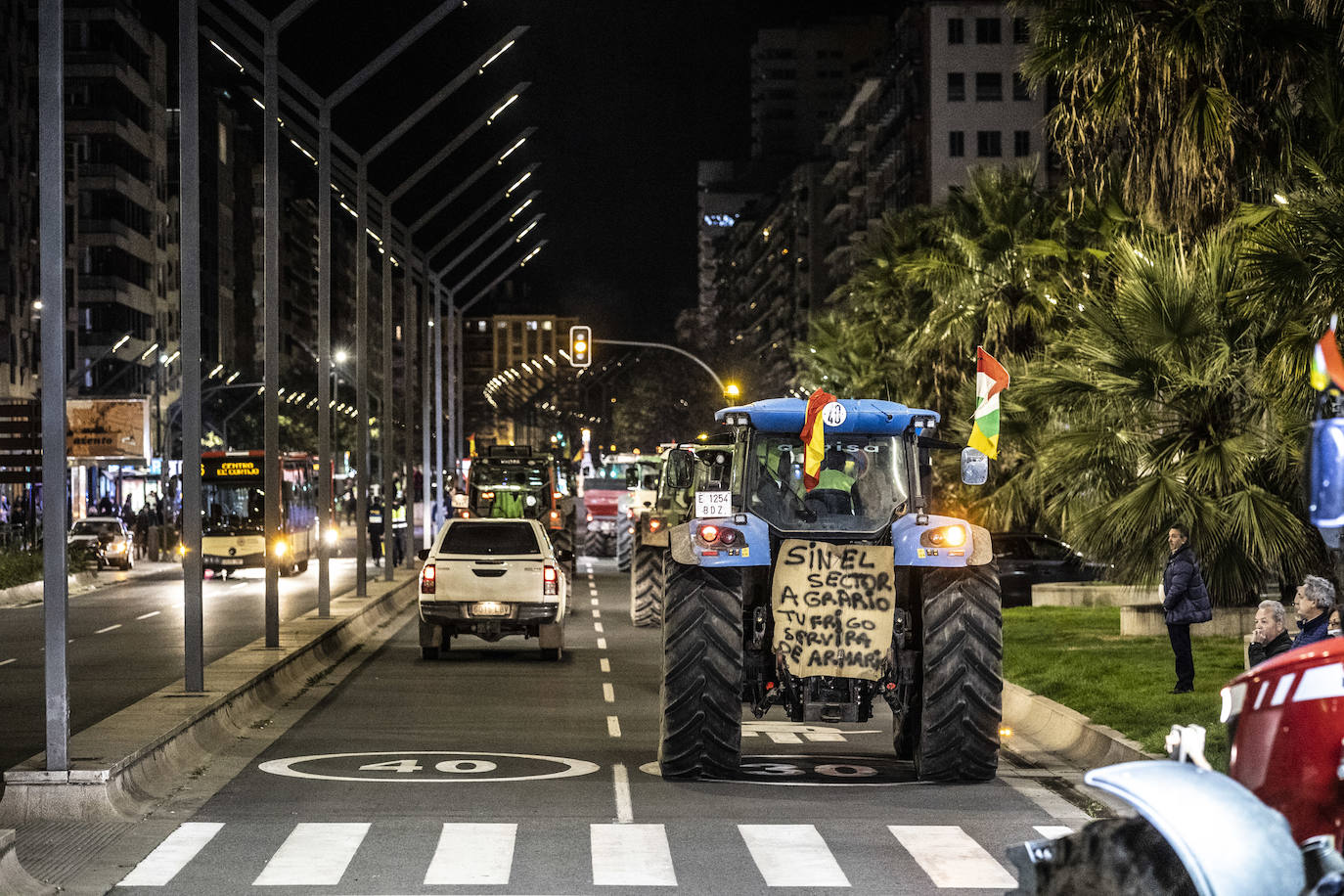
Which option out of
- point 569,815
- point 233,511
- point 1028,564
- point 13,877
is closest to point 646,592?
point 1028,564

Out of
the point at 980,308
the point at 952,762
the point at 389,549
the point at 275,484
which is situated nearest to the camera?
the point at 952,762

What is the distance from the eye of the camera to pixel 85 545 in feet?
186

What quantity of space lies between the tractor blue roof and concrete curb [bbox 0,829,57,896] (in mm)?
6707

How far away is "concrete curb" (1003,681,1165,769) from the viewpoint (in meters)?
15.7

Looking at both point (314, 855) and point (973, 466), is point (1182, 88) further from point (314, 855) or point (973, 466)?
point (314, 855)

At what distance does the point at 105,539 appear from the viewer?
193 feet

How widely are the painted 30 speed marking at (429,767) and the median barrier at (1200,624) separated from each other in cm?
1239

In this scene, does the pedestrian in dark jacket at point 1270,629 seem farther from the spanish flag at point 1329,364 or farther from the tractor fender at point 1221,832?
the spanish flag at point 1329,364

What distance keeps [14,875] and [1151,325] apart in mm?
15981

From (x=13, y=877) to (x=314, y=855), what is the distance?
6.26 ft

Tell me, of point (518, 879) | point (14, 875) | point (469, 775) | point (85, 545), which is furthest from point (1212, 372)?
point (85, 545)

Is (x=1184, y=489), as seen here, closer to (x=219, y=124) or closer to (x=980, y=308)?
(x=980, y=308)

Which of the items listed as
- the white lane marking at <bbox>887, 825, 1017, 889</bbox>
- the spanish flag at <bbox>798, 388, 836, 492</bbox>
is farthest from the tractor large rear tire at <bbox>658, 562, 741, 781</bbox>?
the white lane marking at <bbox>887, 825, 1017, 889</bbox>

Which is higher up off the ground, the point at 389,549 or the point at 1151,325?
the point at 1151,325
